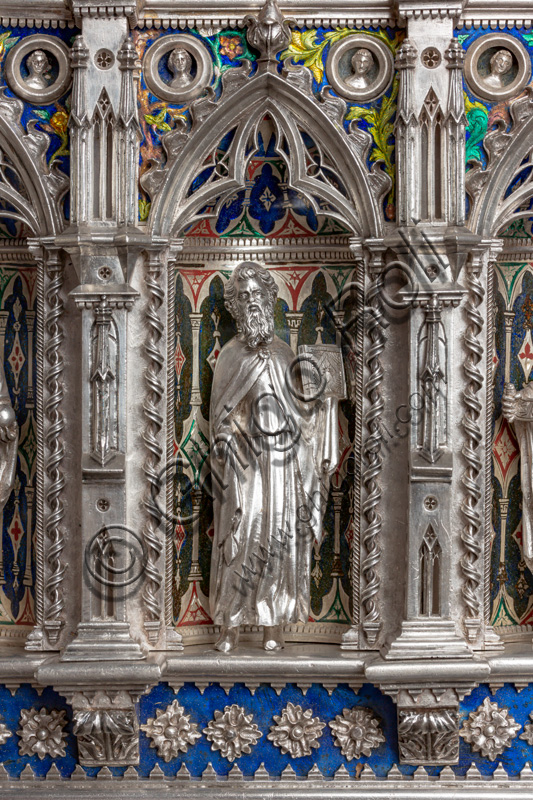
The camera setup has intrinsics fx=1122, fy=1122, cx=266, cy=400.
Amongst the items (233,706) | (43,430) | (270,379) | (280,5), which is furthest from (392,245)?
(233,706)

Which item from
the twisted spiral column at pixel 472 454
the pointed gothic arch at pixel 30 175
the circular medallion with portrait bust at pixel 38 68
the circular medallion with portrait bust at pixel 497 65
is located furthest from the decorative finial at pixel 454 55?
the pointed gothic arch at pixel 30 175

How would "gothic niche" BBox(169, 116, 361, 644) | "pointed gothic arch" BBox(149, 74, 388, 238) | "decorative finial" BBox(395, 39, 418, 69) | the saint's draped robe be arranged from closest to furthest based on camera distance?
"decorative finial" BBox(395, 39, 418, 69)
"pointed gothic arch" BBox(149, 74, 388, 238)
the saint's draped robe
"gothic niche" BBox(169, 116, 361, 644)

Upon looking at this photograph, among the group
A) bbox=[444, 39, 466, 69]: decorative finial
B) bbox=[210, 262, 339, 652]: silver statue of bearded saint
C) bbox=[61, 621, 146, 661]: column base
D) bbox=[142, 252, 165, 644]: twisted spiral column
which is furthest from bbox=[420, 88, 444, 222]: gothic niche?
bbox=[61, 621, 146, 661]: column base

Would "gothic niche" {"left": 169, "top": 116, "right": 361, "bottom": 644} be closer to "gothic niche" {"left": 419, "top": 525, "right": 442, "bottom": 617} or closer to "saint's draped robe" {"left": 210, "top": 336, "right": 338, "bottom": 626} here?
"saint's draped robe" {"left": 210, "top": 336, "right": 338, "bottom": 626}

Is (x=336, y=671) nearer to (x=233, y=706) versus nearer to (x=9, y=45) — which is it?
(x=233, y=706)

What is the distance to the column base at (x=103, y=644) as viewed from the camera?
6.13 metres

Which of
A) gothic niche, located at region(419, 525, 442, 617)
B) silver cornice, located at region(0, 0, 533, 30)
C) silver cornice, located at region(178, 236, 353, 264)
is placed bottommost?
gothic niche, located at region(419, 525, 442, 617)

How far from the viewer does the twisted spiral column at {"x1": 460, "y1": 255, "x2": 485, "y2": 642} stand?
6254 millimetres

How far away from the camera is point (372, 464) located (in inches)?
247

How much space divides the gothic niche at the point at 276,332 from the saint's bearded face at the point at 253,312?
0.92 ft

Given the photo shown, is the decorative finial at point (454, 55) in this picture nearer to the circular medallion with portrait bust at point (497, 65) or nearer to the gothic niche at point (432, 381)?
the circular medallion with portrait bust at point (497, 65)

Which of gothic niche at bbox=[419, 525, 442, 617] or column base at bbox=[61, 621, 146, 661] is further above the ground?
gothic niche at bbox=[419, 525, 442, 617]

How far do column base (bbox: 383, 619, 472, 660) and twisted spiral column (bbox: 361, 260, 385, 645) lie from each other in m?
0.20

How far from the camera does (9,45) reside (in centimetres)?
631
